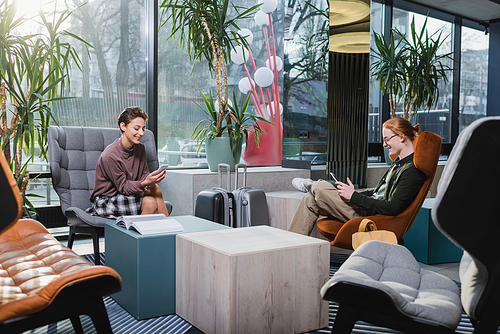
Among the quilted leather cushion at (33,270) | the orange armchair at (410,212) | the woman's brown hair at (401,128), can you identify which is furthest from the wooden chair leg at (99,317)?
the woman's brown hair at (401,128)

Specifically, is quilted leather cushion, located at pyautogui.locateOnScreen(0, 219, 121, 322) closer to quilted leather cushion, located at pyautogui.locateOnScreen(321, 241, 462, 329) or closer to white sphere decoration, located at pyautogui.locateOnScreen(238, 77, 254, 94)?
quilted leather cushion, located at pyautogui.locateOnScreen(321, 241, 462, 329)

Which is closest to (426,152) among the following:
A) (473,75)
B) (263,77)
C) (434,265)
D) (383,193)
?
(383,193)

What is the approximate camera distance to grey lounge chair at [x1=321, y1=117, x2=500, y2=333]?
4.12 ft

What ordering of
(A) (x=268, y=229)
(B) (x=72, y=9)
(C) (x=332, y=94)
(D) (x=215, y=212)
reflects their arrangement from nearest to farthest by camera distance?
(A) (x=268, y=229), (D) (x=215, y=212), (B) (x=72, y=9), (C) (x=332, y=94)

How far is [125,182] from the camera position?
3.09 metres

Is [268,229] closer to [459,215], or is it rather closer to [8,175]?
[459,215]

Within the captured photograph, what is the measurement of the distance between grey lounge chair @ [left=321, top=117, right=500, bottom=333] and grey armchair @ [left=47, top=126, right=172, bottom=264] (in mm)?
1975

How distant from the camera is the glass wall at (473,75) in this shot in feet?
24.4

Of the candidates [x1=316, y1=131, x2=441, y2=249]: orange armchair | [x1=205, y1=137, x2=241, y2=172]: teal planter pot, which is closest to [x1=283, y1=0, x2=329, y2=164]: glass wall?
[x1=205, y1=137, x2=241, y2=172]: teal planter pot

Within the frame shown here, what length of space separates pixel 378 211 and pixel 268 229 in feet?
2.70

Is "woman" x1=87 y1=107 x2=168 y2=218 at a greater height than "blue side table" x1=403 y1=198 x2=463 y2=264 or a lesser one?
greater

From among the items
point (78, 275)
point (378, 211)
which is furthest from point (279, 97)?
point (78, 275)

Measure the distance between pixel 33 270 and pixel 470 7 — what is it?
727cm

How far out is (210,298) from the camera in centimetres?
196
